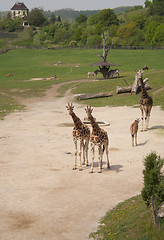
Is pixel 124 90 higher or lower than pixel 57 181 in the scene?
higher

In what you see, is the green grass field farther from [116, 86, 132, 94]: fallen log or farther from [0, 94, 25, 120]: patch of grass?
[116, 86, 132, 94]: fallen log

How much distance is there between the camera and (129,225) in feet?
41.7

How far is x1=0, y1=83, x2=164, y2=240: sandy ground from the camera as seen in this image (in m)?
13.2

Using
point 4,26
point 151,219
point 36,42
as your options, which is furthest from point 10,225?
point 4,26

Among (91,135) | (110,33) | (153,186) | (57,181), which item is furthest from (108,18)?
(153,186)

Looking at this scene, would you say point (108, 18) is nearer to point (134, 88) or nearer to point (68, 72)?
point (68, 72)

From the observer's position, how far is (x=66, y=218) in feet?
45.0

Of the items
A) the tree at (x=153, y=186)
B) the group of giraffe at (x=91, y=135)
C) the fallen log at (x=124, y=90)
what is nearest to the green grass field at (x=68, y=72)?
the fallen log at (x=124, y=90)

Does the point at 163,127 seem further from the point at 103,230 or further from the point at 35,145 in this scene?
the point at 103,230

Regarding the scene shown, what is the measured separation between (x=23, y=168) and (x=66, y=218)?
6.62 meters

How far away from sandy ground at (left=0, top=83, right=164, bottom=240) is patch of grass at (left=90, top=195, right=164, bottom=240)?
0.41 meters

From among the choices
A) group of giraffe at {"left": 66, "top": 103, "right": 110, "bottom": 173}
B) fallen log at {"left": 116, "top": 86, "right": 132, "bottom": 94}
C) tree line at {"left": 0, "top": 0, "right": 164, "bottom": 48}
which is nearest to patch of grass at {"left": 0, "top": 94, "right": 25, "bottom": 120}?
fallen log at {"left": 116, "top": 86, "right": 132, "bottom": 94}

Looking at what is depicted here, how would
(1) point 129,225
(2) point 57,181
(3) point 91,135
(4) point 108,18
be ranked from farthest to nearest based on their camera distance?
(4) point 108,18 → (3) point 91,135 → (2) point 57,181 → (1) point 129,225

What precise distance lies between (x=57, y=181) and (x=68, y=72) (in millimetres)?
61124
